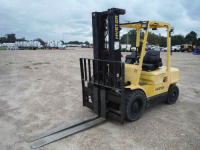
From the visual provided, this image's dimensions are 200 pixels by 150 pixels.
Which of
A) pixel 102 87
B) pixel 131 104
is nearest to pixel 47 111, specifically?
pixel 102 87

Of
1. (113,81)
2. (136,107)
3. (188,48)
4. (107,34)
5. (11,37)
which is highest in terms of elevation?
(11,37)

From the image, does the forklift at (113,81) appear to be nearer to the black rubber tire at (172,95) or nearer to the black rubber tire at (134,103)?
the black rubber tire at (134,103)

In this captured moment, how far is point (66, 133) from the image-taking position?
395cm

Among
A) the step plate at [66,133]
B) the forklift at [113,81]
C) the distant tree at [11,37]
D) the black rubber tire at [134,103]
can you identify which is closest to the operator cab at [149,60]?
the forklift at [113,81]

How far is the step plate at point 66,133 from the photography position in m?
3.60

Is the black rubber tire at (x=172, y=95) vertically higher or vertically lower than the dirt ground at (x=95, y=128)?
higher

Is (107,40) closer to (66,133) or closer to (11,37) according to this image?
(66,133)

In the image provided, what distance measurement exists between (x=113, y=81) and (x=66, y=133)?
171cm

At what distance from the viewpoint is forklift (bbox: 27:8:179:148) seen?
4109mm

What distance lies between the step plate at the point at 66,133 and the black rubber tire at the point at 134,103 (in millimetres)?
747

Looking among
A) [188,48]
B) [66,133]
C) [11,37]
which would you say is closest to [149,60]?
[66,133]

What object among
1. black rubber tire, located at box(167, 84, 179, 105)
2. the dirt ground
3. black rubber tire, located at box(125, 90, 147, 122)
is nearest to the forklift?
black rubber tire, located at box(125, 90, 147, 122)

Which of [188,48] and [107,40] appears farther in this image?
[188,48]

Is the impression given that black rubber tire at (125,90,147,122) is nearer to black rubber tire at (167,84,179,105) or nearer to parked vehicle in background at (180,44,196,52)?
black rubber tire at (167,84,179,105)
